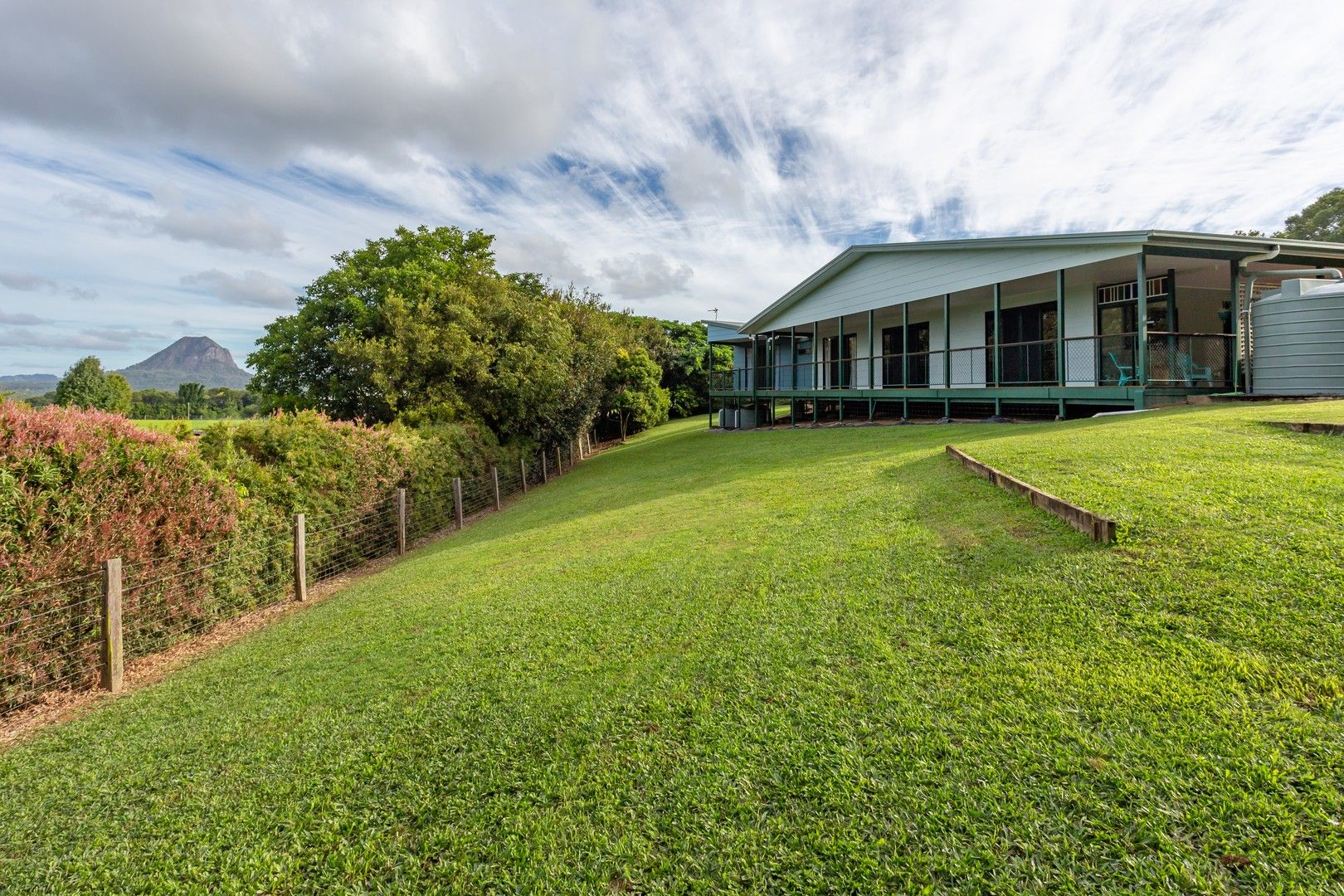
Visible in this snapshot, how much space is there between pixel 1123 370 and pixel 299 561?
48.7ft

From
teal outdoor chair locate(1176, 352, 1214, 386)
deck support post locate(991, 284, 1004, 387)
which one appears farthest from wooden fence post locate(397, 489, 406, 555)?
teal outdoor chair locate(1176, 352, 1214, 386)

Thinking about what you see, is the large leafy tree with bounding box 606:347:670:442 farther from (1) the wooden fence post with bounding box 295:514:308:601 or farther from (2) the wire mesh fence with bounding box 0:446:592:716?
(1) the wooden fence post with bounding box 295:514:308:601

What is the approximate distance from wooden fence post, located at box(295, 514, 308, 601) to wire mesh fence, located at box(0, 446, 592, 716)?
1 cm

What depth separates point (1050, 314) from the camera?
1488cm

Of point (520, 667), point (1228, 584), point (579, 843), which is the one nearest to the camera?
point (579, 843)

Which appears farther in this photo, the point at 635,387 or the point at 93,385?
the point at 93,385

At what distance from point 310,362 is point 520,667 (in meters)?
18.8

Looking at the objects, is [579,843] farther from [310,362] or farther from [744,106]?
[310,362]

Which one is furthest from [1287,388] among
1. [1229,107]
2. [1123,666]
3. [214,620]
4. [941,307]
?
[214,620]

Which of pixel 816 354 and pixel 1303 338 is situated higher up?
pixel 816 354

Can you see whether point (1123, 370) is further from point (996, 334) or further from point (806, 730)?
point (806, 730)

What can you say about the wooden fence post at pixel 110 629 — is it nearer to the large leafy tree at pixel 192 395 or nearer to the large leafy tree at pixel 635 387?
the large leafy tree at pixel 635 387

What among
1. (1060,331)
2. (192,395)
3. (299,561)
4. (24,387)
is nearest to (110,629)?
(299,561)

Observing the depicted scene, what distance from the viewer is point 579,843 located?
2336 mm
